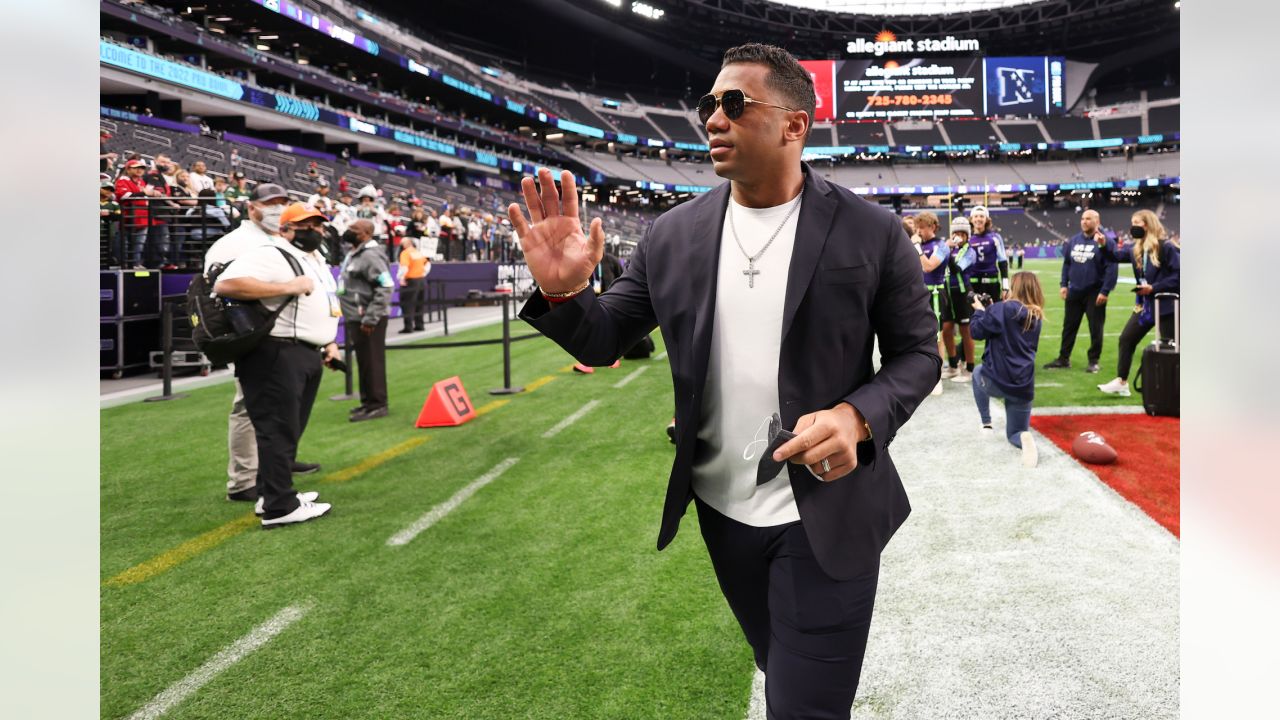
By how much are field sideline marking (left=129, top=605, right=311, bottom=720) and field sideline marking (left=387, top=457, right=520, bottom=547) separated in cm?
104

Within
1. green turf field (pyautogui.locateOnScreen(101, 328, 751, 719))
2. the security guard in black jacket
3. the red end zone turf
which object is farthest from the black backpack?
the red end zone turf

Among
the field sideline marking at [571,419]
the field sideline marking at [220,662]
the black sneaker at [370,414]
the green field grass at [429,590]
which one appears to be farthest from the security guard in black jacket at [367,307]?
the field sideline marking at [220,662]

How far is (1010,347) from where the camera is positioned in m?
6.27

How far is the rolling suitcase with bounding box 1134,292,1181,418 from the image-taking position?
25.6 ft

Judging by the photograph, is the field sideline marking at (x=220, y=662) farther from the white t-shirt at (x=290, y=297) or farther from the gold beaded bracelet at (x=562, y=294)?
the gold beaded bracelet at (x=562, y=294)

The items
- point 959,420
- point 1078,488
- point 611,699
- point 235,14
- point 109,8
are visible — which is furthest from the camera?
point 235,14

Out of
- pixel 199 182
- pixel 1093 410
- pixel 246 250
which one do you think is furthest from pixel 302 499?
pixel 199 182

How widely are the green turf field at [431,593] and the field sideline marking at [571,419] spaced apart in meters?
0.31

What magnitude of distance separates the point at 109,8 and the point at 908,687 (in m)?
29.8
